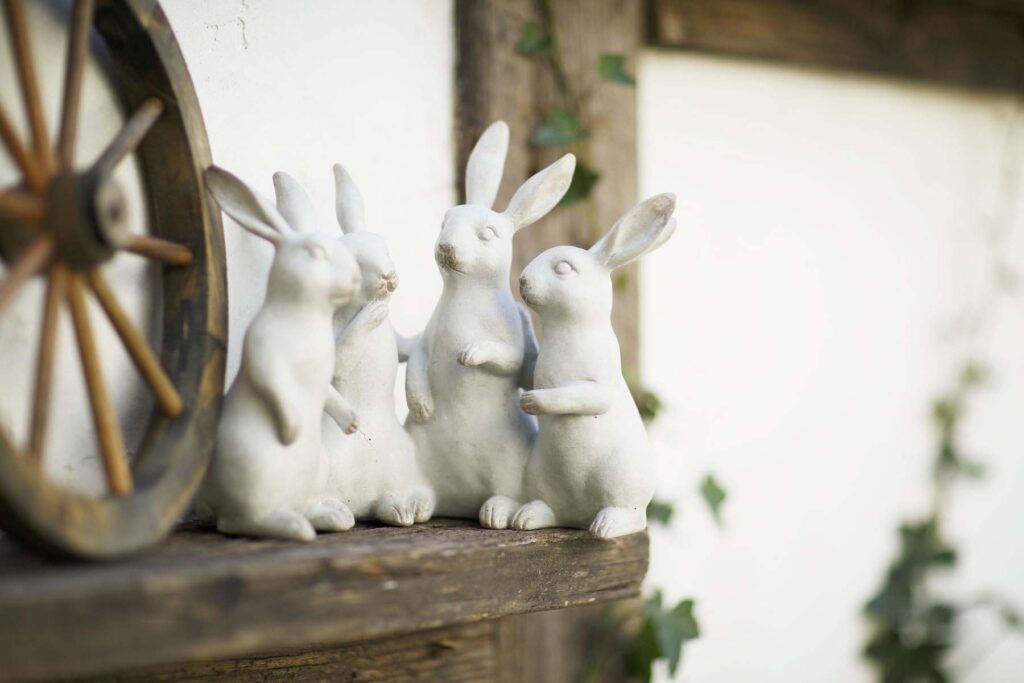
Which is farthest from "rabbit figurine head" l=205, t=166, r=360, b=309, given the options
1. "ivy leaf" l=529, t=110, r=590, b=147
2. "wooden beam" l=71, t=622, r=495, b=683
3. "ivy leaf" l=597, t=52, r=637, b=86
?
"ivy leaf" l=597, t=52, r=637, b=86

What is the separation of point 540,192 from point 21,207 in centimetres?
49

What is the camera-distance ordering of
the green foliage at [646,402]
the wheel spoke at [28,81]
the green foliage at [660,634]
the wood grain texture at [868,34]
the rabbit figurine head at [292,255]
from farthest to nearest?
1. the wood grain texture at [868,34]
2. the green foliage at [646,402]
3. the green foliage at [660,634]
4. the rabbit figurine head at [292,255]
5. the wheel spoke at [28,81]

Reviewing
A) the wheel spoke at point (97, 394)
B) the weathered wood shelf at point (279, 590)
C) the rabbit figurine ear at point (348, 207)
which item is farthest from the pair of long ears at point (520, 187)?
the wheel spoke at point (97, 394)

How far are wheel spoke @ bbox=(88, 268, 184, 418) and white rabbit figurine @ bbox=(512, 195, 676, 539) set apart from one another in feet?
1.01

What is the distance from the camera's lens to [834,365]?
1891 mm

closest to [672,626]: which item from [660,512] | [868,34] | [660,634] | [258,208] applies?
[660,634]

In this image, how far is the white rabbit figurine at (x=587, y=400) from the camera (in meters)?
0.96

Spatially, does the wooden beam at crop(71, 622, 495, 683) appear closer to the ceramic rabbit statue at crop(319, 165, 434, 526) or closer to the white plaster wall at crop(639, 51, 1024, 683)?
the ceramic rabbit statue at crop(319, 165, 434, 526)

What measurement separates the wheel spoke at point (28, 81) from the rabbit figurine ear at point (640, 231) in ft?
1.59

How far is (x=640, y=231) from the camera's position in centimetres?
98

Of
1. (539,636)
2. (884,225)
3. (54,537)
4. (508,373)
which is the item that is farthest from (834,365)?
(54,537)

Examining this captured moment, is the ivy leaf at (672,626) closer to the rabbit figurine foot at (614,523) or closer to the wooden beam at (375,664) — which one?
the wooden beam at (375,664)

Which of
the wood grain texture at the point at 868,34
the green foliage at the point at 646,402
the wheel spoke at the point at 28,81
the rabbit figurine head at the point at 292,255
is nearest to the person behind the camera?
the wheel spoke at the point at 28,81

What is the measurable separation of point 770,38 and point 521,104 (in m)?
0.55
